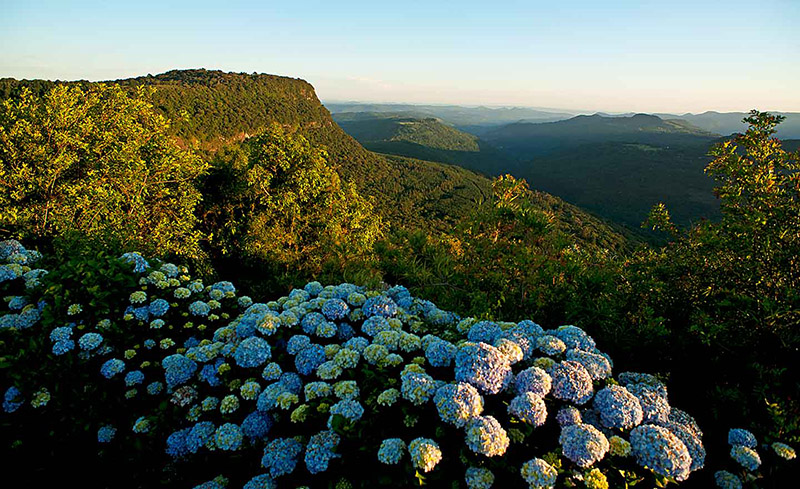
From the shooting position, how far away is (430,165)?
116562 mm

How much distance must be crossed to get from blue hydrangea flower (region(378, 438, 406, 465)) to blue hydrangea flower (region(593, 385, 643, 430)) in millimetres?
1542

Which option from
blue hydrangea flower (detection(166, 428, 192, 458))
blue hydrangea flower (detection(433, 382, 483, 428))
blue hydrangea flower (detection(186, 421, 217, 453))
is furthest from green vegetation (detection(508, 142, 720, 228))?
blue hydrangea flower (detection(166, 428, 192, 458))

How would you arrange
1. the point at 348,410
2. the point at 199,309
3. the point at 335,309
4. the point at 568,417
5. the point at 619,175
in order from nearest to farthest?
1. the point at 568,417
2. the point at 348,410
3. the point at 335,309
4. the point at 199,309
5. the point at 619,175

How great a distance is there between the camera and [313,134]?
93.9 metres

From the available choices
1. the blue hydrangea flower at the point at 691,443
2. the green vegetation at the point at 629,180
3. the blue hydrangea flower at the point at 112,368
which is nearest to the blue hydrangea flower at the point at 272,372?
the blue hydrangea flower at the point at 112,368

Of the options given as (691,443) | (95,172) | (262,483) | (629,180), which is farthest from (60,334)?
(629,180)

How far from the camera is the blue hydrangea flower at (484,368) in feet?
9.46

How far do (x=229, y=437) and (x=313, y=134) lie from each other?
97368mm

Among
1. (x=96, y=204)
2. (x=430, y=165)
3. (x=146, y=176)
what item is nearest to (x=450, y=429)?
(x=96, y=204)

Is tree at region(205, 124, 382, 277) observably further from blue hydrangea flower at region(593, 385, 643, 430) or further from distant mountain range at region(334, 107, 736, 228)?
distant mountain range at region(334, 107, 736, 228)

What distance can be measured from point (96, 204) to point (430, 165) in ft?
367

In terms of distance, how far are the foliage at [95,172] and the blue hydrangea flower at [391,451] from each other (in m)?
5.97

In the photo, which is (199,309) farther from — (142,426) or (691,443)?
(691,443)

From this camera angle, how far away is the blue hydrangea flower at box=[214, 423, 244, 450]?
123 inches
